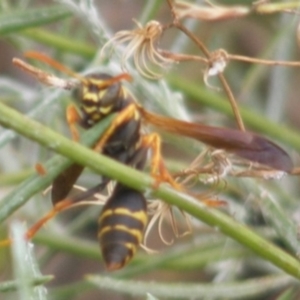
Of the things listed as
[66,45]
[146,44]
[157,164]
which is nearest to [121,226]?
[157,164]

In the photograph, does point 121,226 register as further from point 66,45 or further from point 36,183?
point 66,45

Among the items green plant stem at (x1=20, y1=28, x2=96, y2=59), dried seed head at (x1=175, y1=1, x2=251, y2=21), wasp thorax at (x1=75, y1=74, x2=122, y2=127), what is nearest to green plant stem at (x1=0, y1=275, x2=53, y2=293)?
wasp thorax at (x1=75, y1=74, x2=122, y2=127)

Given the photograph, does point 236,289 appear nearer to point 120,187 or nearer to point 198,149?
point 198,149

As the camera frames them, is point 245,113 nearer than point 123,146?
No

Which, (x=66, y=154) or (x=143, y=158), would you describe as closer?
(x=66, y=154)

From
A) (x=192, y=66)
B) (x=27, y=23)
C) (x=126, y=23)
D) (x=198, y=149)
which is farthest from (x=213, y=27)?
(x=27, y=23)
